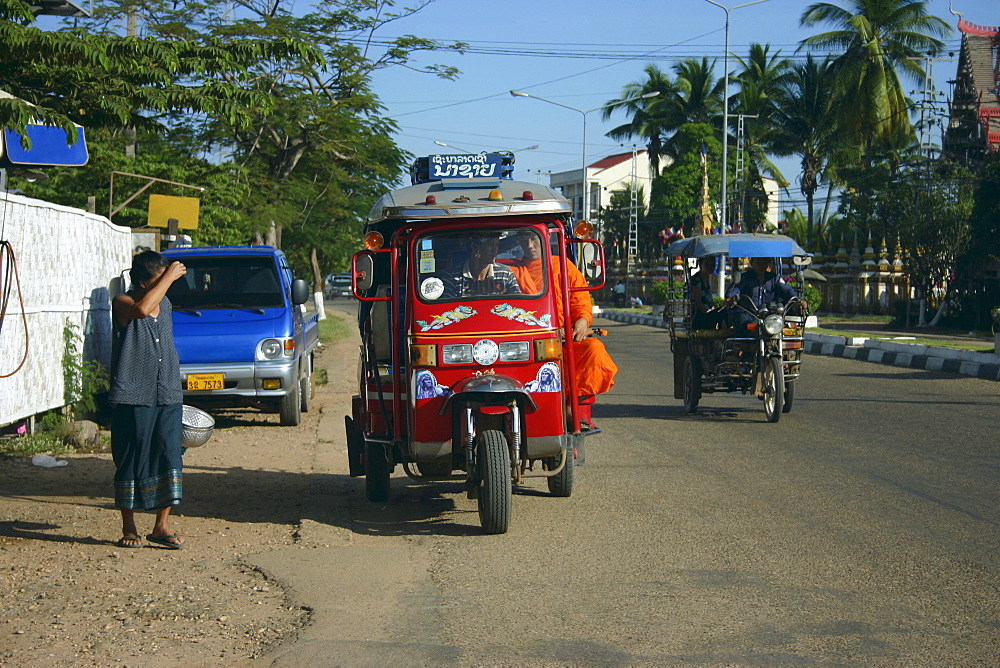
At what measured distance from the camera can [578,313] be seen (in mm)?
7320

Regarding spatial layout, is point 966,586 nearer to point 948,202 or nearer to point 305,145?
point 305,145

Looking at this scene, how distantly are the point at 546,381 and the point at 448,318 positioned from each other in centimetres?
73

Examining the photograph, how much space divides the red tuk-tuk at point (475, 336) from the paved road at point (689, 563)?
0.51 metres

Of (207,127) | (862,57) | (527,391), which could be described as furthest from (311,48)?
(862,57)

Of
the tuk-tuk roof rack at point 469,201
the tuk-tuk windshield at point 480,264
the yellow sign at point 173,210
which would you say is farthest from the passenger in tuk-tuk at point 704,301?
→ the yellow sign at point 173,210

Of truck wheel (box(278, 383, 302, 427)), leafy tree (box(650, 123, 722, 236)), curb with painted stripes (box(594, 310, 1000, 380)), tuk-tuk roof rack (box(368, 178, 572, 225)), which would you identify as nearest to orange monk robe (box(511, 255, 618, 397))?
tuk-tuk roof rack (box(368, 178, 572, 225))

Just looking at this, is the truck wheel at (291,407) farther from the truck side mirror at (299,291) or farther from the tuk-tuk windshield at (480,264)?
the tuk-tuk windshield at (480,264)

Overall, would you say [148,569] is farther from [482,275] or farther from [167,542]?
[482,275]

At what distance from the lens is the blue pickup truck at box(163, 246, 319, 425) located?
1163 cm

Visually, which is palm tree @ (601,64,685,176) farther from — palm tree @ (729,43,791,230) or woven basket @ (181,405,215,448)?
woven basket @ (181,405,215,448)

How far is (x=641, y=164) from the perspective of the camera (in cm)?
11188

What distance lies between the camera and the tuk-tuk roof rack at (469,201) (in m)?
6.84

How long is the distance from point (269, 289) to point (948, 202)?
29174 millimetres

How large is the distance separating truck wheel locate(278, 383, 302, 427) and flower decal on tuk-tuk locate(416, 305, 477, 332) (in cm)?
531
